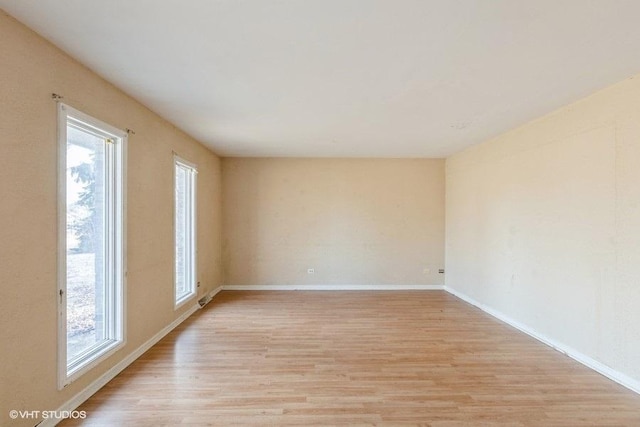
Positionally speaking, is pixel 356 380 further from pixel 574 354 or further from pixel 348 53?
pixel 348 53

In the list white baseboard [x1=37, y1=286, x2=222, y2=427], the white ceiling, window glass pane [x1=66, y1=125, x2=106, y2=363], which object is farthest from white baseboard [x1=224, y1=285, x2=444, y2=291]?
the white ceiling

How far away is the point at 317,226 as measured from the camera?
5.94m

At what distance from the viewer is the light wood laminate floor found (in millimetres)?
2170

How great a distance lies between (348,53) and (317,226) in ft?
13.4

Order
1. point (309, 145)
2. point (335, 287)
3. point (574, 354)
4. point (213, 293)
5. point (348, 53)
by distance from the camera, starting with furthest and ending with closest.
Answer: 1. point (335, 287)
2. point (213, 293)
3. point (309, 145)
4. point (574, 354)
5. point (348, 53)

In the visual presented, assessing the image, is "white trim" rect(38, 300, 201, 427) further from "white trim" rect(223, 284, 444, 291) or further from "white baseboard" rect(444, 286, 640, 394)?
"white baseboard" rect(444, 286, 640, 394)

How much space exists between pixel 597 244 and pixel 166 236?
4435 millimetres

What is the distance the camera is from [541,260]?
3.48 metres

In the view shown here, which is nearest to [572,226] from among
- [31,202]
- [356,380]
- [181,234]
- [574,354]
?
[574,354]

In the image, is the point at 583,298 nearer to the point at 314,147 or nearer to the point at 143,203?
the point at 314,147

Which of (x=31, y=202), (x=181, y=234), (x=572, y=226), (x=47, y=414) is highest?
(x=31, y=202)

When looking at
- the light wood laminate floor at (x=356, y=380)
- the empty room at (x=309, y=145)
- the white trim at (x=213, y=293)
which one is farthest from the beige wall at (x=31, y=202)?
the white trim at (x=213, y=293)

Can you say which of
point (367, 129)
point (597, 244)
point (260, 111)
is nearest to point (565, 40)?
point (597, 244)

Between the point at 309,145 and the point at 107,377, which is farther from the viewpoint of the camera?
the point at 309,145
